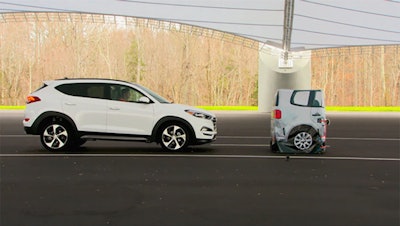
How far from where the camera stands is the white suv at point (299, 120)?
11.7 m

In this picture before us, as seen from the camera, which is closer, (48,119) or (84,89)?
(48,119)

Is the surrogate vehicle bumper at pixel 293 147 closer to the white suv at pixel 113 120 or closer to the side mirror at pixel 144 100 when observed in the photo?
the white suv at pixel 113 120

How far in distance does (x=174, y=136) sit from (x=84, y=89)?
2.47 m

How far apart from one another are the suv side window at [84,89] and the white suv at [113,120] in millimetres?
44

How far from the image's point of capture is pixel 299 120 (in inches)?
464

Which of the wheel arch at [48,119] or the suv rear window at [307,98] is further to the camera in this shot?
the wheel arch at [48,119]

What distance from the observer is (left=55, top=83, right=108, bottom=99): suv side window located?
12.3m

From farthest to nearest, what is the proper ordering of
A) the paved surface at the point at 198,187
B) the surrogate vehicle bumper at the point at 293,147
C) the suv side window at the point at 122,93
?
the suv side window at the point at 122,93, the surrogate vehicle bumper at the point at 293,147, the paved surface at the point at 198,187

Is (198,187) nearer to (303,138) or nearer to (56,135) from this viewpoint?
(303,138)

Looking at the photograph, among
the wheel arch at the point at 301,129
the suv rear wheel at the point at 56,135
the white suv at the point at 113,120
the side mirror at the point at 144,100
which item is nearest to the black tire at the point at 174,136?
the white suv at the point at 113,120

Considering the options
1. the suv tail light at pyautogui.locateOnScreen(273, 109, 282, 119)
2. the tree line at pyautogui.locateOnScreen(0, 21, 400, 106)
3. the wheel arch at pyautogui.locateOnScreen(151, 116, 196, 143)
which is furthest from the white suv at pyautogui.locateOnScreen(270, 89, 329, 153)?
the tree line at pyautogui.locateOnScreen(0, 21, 400, 106)

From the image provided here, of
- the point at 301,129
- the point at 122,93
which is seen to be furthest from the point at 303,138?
the point at 122,93

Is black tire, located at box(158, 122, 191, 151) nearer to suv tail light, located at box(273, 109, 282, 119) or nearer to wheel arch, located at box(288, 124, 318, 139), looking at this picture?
suv tail light, located at box(273, 109, 282, 119)

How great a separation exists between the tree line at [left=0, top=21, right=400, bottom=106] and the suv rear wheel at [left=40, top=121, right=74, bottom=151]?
2106 inches
